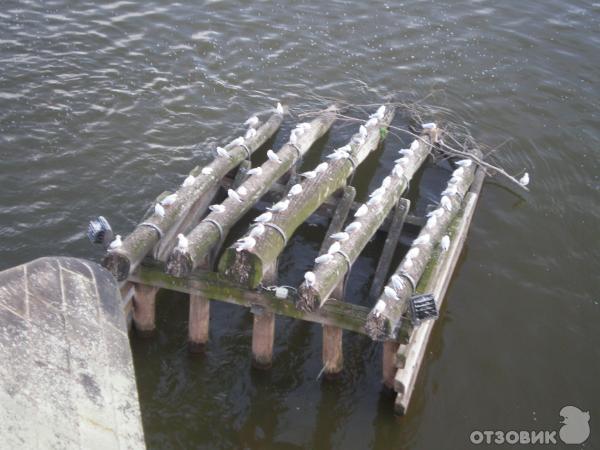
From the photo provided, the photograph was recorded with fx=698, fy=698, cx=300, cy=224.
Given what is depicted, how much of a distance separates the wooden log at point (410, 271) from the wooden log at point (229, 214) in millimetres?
2266

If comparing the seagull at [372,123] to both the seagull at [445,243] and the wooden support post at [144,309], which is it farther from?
the wooden support post at [144,309]

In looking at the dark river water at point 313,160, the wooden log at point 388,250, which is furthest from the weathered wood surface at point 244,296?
the wooden log at point 388,250

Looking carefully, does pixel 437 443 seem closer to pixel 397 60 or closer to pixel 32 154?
pixel 32 154

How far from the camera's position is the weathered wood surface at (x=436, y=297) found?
8.57 metres

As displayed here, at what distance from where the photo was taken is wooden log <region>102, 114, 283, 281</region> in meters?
8.45

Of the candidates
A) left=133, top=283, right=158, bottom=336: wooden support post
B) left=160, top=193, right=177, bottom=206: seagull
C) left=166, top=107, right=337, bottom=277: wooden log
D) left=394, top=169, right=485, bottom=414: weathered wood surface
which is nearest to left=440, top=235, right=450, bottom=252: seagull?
left=394, top=169, right=485, bottom=414: weathered wood surface

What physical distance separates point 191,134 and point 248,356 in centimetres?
550

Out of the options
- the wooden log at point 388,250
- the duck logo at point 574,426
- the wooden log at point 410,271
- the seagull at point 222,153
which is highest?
the seagull at point 222,153

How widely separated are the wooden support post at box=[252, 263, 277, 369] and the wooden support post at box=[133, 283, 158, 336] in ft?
4.80

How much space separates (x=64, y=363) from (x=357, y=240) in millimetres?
5436

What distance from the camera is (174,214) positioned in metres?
9.45

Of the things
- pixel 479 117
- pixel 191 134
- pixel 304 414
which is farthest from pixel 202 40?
pixel 304 414

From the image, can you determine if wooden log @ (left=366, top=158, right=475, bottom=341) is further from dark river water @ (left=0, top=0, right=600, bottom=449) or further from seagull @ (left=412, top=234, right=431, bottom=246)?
dark river water @ (left=0, top=0, right=600, bottom=449)

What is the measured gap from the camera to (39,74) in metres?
14.4
